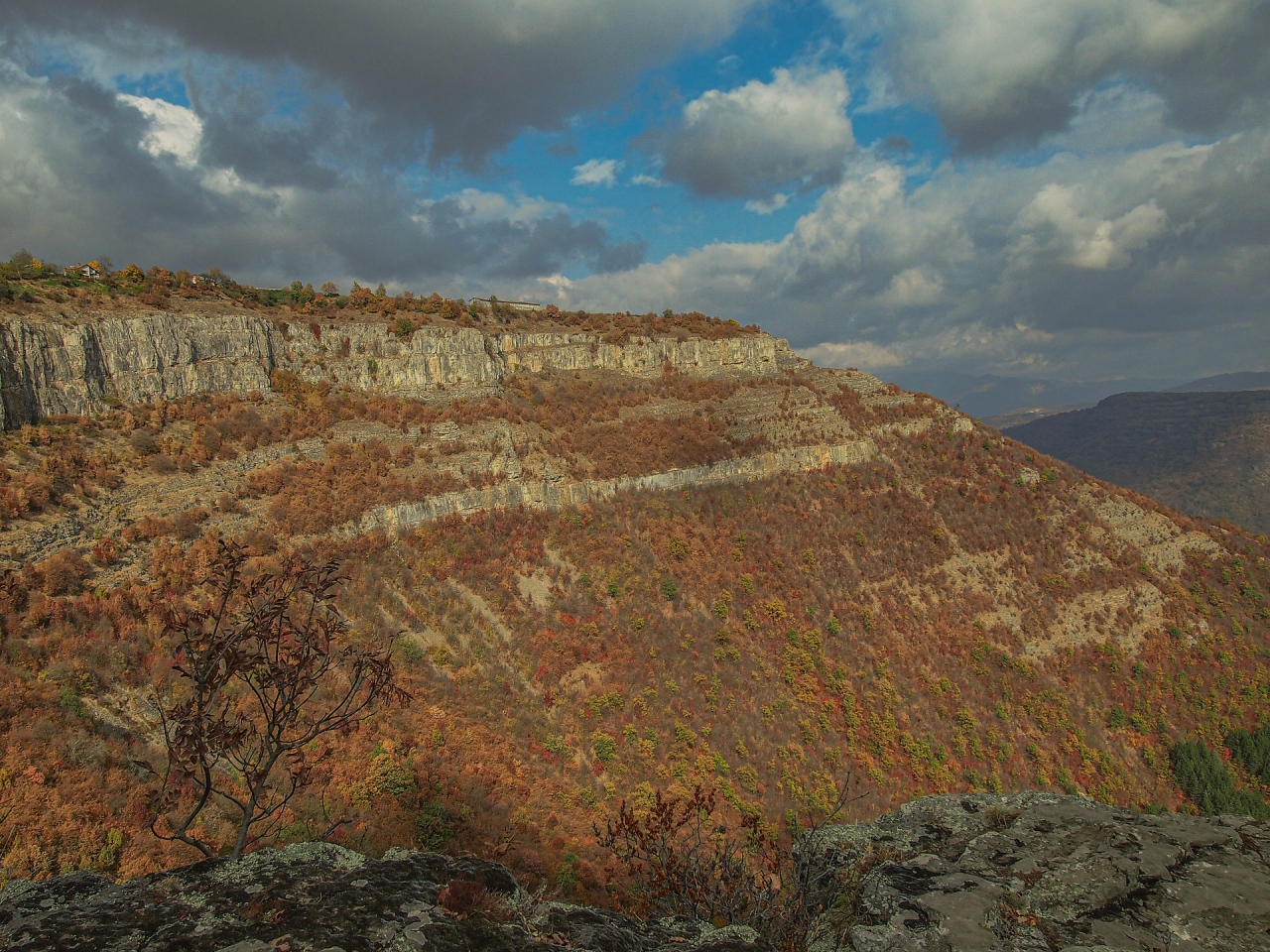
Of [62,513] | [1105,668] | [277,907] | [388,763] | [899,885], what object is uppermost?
[62,513]

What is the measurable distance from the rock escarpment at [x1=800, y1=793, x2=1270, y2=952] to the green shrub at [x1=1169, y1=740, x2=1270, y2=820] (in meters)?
40.5

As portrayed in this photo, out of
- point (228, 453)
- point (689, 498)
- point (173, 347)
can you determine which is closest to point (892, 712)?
point (689, 498)

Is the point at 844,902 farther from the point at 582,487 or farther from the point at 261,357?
the point at 261,357

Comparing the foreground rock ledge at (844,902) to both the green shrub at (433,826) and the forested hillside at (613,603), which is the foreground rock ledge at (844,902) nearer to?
the forested hillside at (613,603)

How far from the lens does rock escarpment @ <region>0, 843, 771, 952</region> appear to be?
5176 mm

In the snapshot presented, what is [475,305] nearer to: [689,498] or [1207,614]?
[689,498]

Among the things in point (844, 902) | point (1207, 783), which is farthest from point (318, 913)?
point (1207, 783)

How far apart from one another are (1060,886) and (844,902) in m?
2.90

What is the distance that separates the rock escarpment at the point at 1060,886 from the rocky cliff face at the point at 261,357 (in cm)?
4155

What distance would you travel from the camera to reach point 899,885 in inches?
318

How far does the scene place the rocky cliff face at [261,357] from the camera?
30.6m

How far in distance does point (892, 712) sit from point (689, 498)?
759 inches

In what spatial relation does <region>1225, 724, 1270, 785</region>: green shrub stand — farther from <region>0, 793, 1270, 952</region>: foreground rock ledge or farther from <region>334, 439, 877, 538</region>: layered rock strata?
<region>0, 793, 1270, 952</region>: foreground rock ledge

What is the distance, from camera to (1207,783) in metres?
36.0
